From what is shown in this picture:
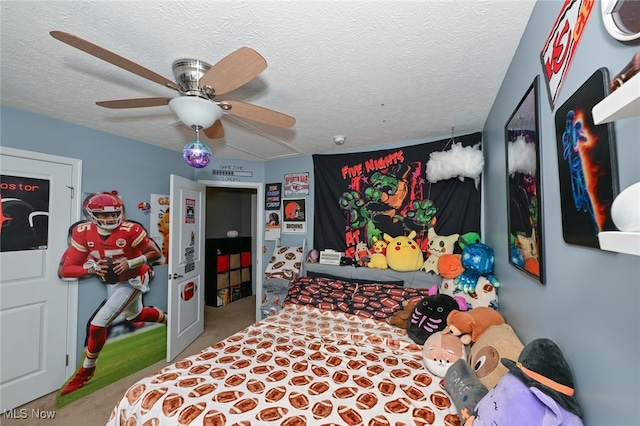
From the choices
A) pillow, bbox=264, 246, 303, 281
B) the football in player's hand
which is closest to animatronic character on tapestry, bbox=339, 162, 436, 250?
pillow, bbox=264, 246, 303, 281

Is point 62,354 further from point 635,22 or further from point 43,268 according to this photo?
point 635,22

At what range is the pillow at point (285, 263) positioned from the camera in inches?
123

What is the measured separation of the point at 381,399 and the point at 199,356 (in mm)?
1157

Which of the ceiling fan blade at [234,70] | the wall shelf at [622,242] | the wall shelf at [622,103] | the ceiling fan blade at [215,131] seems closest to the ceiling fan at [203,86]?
the ceiling fan blade at [234,70]

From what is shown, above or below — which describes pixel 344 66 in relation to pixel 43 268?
above

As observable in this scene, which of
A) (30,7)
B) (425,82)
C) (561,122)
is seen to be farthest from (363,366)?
(30,7)

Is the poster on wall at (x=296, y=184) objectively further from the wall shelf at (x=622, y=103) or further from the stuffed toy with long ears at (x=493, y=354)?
the wall shelf at (x=622, y=103)

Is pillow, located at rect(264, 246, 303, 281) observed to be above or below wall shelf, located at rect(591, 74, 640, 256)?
below

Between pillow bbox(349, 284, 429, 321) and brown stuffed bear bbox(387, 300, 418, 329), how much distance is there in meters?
0.05

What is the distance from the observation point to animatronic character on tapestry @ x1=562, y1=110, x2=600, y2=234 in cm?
70

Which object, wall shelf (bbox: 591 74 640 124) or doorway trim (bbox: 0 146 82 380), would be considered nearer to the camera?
wall shelf (bbox: 591 74 640 124)

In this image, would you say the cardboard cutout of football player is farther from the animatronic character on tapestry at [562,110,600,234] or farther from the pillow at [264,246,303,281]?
the animatronic character on tapestry at [562,110,600,234]

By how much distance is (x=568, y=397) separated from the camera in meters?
0.73

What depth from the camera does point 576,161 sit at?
743 millimetres
